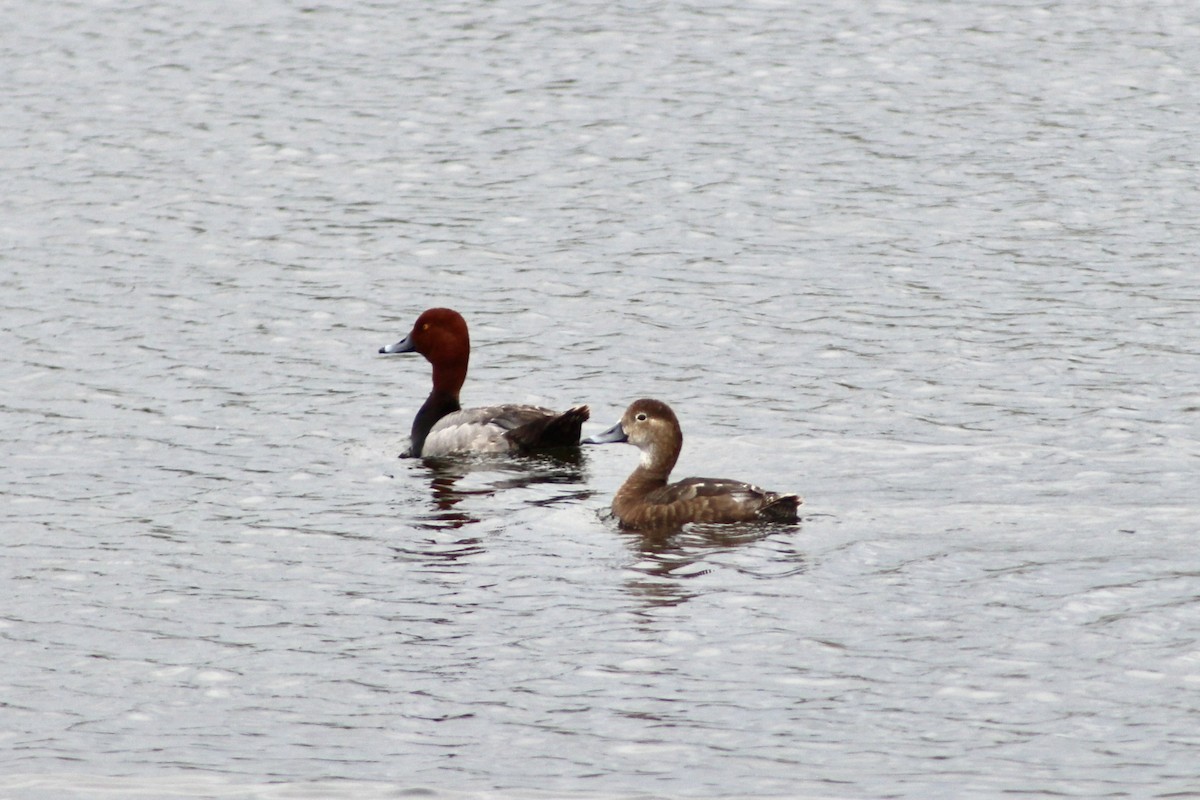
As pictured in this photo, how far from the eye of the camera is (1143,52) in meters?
31.1

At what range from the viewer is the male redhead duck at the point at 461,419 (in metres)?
15.9

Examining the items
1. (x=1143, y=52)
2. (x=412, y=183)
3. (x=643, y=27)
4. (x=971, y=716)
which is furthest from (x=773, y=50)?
(x=971, y=716)

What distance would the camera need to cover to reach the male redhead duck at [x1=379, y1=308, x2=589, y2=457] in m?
15.9

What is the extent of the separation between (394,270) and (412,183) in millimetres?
3860

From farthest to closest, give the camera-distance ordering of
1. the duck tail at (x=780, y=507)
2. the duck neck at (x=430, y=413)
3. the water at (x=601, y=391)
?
the duck neck at (x=430, y=413), the duck tail at (x=780, y=507), the water at (x=601, y=391)

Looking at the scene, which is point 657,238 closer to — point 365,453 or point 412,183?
point 412,183

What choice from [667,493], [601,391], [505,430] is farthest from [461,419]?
[667,493]

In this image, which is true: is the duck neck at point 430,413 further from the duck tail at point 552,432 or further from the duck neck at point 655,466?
the duck neck at point 655,466

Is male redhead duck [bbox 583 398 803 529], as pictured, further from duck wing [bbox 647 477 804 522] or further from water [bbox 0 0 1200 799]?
water [bbox 0 0 1200 799]

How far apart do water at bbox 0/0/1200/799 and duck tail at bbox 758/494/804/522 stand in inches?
4.5

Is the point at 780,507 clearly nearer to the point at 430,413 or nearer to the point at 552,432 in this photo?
the point at 552,432

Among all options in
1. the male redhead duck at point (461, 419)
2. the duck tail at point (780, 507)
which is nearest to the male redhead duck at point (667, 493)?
the duck tail at point (780, 507)

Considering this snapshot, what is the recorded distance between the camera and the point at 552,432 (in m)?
15.9

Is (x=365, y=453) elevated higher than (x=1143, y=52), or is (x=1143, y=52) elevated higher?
(x=1143, y=52)
